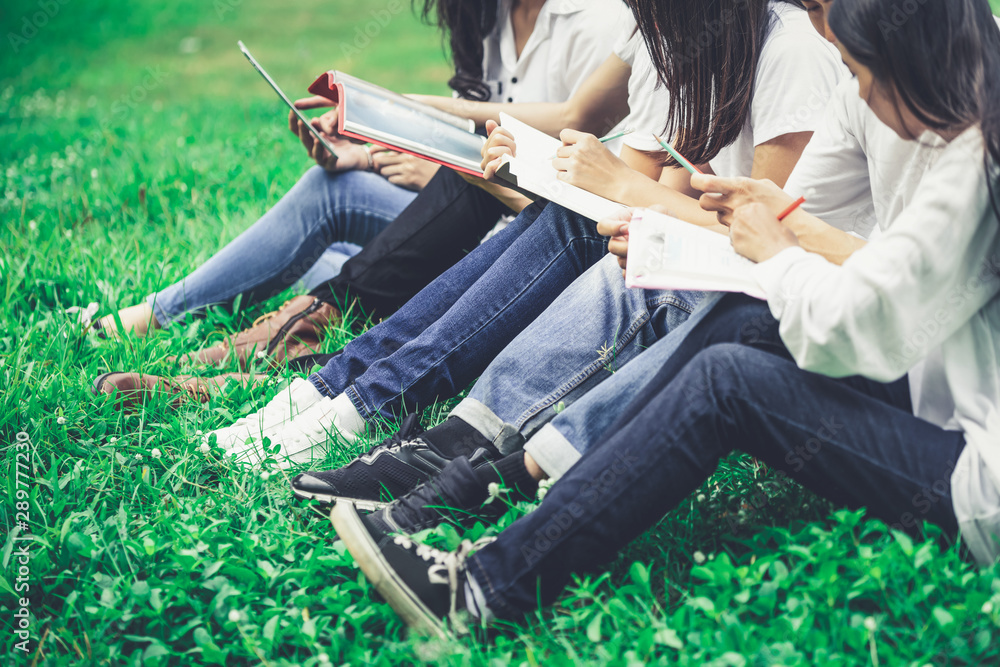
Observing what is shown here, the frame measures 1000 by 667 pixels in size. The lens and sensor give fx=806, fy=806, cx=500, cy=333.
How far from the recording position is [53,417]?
2.37 metres

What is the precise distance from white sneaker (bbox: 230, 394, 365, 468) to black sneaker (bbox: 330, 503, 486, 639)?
50 cm

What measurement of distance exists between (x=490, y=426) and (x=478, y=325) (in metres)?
0.31

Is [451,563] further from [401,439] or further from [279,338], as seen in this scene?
[279,338]

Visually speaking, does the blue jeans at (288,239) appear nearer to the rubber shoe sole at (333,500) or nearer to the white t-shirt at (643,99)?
the white t-shirt at (643,99)

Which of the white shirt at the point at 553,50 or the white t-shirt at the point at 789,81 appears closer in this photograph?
the white t-shirt at the point at 789,81

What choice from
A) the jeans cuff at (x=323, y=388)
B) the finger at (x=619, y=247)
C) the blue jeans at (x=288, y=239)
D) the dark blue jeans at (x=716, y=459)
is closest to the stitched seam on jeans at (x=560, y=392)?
the finger at (x=619, y=247)

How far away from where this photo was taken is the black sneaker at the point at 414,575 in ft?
5.38

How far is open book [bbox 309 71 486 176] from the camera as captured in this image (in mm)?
2504

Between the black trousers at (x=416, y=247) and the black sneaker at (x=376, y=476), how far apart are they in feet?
2.71

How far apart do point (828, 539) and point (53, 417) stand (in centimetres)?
212

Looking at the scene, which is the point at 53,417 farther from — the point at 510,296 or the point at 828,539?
the point at 828,539

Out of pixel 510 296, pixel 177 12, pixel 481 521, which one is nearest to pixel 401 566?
pixel 481 521

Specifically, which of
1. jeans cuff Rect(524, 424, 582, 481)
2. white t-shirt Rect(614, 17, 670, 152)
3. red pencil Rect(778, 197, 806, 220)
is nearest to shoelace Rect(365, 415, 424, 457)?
jeans cuff Rect(524, 424, 582, 481)

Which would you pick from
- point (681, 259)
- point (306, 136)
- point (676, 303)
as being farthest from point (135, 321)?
point (681, 259)
